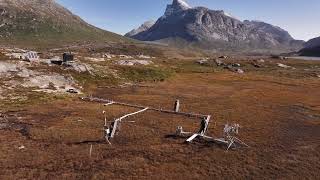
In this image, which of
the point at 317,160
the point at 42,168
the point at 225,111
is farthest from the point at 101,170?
the point at 225,111

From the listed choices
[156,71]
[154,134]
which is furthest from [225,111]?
[156,71]

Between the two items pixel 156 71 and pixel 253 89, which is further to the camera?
pixel 156 71

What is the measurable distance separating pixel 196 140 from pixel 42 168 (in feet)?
55.1

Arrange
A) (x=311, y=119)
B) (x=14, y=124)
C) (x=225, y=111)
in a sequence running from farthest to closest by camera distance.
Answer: (x=225, y=111)
(x=311, y=119)
(x=14, y=124)

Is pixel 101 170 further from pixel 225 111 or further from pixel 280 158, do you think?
pixel 225 111

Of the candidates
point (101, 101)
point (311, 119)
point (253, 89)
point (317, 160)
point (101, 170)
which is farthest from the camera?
point (253, 89)

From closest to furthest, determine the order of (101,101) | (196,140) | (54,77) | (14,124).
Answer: (196,140) < (14,124) < (101,101) < (54,77)

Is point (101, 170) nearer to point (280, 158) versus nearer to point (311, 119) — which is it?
point (280, 158)

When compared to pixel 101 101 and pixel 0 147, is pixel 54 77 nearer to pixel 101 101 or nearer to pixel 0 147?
pixel 101 101

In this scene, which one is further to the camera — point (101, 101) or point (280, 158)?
point (101, 101)

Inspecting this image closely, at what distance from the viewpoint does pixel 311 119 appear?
190 feet

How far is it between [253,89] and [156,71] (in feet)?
95.6

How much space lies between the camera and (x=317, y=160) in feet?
127

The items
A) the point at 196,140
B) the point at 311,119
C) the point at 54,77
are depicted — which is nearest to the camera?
the point at 196,140
